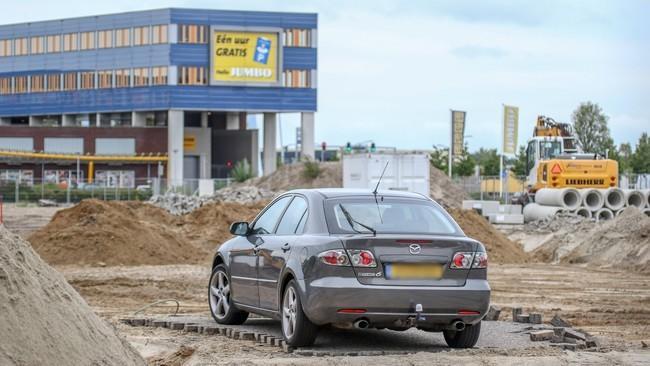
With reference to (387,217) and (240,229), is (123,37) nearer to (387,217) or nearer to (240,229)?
(240,229)

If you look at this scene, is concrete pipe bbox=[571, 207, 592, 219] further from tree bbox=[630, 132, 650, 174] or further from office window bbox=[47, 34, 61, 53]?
office window bbox=[47, 34, 61, 53]

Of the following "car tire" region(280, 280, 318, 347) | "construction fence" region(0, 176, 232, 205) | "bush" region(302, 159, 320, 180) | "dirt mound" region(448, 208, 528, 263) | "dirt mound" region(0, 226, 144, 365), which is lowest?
"construction fence" region(0, 176, 232, 205)

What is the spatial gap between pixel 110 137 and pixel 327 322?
275 ft

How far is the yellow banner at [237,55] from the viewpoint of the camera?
89750 mm

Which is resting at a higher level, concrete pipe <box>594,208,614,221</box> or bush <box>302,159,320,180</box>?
bush <box>302,159,320,180</box>

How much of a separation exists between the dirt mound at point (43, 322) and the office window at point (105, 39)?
8706 centimetres

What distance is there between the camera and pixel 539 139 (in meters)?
44.4

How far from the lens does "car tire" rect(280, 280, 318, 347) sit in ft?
35.0

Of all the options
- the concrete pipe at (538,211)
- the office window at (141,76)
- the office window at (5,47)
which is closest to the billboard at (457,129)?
the concrete pipe at (538,211)

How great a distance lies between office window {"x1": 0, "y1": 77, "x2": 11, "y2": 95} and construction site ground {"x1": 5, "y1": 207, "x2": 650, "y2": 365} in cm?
7952

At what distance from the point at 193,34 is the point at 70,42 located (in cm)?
1255

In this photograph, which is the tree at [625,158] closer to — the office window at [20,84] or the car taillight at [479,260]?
the office window at [20,84]

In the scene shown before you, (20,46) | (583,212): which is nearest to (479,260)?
(583,212)

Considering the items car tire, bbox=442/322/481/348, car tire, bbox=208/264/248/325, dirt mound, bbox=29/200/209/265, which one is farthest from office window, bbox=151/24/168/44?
car tire, bbox=442/322/481/348
